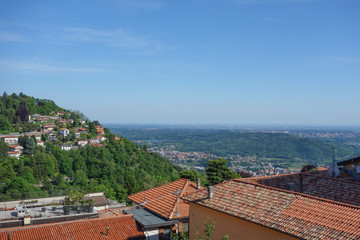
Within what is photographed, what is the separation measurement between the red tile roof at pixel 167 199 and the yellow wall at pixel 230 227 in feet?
8.60

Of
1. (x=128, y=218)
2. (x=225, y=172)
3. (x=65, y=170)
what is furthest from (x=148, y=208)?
(x=65, y=170)

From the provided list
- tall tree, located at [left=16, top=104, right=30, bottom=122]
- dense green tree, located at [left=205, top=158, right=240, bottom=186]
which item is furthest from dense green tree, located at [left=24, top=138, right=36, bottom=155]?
dense green tree, located at [left=205, top=158, right=240, bottom=186]

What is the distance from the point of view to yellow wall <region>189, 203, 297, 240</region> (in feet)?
29.9

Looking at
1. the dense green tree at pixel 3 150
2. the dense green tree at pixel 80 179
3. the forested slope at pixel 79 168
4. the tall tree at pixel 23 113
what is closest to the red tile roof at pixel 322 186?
the forested slope at pixel 79 168

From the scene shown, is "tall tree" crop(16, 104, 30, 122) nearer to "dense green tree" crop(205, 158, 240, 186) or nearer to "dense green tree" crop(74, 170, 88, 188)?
"dense green tree" crop(74, 170, 88, 188)

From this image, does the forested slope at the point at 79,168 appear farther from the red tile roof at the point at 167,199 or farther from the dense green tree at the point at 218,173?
the red tile roof at the point at 167,199

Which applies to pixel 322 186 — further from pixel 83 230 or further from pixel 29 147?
pixel 29 147

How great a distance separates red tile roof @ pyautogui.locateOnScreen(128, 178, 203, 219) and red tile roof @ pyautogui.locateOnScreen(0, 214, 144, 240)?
4.71ft

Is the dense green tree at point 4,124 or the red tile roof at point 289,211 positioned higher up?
the dense green tree at point 4,124

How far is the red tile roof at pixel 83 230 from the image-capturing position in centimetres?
1429

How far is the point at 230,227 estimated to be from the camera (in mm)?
10445

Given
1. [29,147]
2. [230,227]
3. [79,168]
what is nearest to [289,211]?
[230,227]

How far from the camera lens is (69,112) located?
14338cm

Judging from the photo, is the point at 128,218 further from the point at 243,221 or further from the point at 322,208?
the point at 322,208
